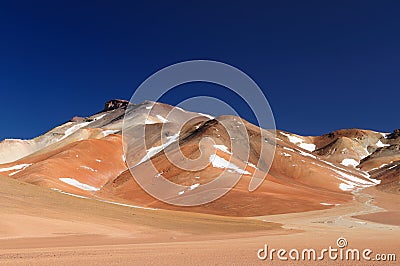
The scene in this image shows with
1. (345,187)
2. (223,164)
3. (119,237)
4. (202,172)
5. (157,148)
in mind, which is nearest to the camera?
(119,237)

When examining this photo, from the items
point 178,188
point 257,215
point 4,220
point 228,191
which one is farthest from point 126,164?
point 4,220

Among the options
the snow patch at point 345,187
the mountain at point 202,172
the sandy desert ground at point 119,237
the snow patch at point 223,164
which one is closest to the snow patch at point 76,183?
the mountain at point 202,172

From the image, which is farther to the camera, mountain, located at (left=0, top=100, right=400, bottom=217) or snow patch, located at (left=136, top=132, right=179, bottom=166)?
snow patch, located at (left=136, top=132, right=179, bottom=166)

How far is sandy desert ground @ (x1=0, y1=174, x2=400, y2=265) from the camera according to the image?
20.8m

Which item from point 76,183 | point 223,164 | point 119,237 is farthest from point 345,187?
point 119,237

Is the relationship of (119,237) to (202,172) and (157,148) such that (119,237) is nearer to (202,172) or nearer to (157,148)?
(202,172)

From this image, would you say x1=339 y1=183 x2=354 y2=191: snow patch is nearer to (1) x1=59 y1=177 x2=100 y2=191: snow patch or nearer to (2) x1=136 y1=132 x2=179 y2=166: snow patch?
(2) x1=136 y1=132 x2=179 y2=166: snow patch

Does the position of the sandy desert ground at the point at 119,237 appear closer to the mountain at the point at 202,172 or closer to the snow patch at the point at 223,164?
the mountain at the point at 202,172

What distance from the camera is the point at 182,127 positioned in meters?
187

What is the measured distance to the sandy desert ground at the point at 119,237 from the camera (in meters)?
20.8

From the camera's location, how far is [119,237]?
108 ft

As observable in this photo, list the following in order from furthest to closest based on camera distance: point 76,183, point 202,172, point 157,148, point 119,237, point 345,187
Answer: point 157,148, point 345,187, point 202,172, point 76,183, point 119,237

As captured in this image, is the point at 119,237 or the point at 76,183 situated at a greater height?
the point at 76,183

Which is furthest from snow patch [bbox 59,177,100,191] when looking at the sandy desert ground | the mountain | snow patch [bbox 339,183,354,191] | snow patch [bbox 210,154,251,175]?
snow patch [bbox 339,183,354,191]
